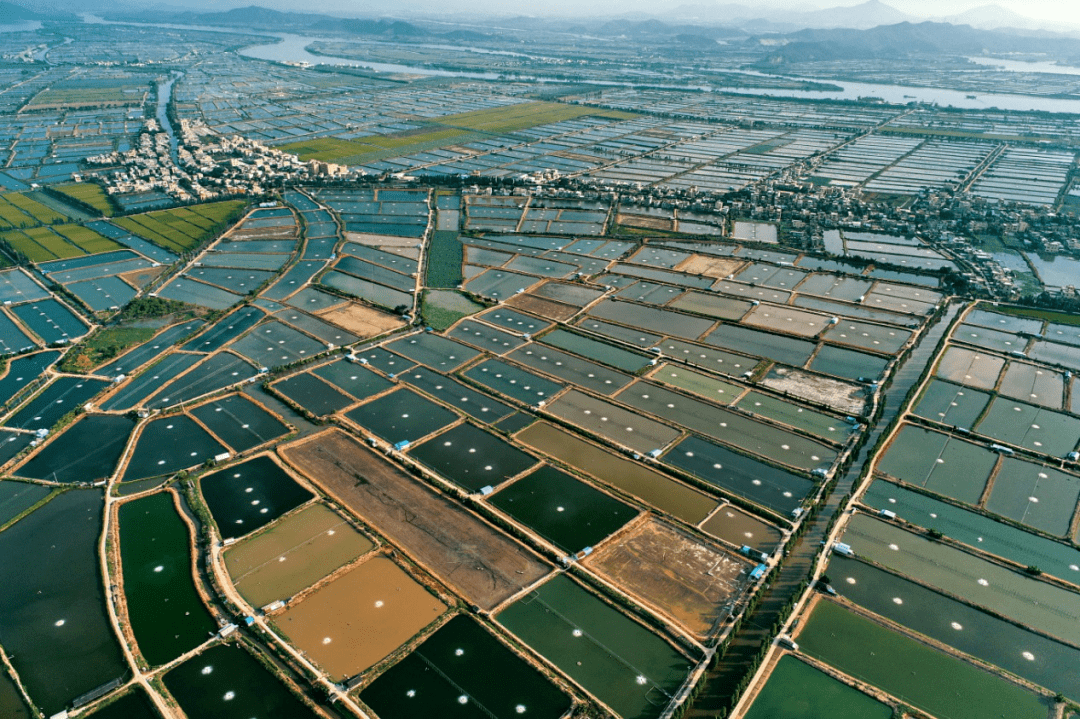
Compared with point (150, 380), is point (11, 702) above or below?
below

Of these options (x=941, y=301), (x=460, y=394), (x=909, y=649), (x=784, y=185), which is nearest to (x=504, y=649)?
(x=909, y=649)

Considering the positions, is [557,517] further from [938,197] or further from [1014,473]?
[938,197]

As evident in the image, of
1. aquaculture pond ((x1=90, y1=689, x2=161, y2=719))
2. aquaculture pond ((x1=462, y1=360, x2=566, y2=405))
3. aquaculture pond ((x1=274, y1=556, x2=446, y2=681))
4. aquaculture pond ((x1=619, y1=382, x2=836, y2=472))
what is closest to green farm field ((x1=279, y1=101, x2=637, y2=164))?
aquaculture pond ((x1=462, y1=360, x2=566, y2=405))

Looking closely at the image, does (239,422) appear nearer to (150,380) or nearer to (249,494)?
(249,494)

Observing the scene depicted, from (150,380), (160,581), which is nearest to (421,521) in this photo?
(160,581)

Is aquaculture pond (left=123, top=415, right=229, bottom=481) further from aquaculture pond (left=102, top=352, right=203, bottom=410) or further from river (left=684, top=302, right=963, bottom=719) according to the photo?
river (left=684, top=302, right=963, bottom=719)
